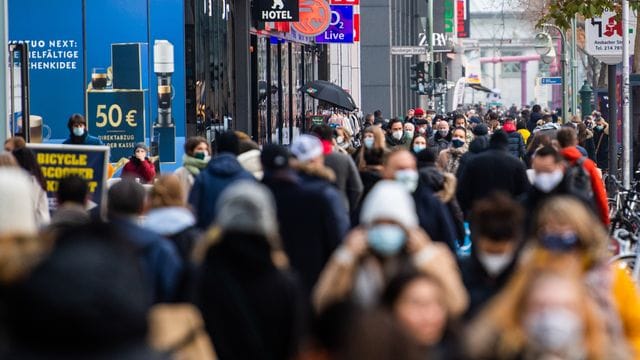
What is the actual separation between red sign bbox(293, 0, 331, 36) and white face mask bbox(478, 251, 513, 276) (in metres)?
29.0

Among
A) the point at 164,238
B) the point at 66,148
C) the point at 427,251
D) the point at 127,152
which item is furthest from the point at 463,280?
the point at 127,152

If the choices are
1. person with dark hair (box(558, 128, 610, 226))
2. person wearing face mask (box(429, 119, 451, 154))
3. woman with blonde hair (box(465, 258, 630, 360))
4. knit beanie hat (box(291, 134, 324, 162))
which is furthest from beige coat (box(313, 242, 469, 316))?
person wearing face mask (box(429, 119, 451, 154))

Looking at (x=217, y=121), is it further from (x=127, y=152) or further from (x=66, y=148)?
(x=66, y=148)

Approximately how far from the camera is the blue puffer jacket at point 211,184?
39.4 ft

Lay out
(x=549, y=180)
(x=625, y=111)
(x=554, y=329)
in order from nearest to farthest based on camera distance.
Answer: (x=554, y=329)
(x=549, y=180)
(x=625, y=111)

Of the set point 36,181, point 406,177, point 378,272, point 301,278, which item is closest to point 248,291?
point 378,272

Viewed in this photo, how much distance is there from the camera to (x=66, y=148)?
13844mm

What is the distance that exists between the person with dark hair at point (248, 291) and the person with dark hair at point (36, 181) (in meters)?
5.84

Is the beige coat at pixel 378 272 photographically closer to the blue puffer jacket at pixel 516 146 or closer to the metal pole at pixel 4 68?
the metal pole at pixel 4 68

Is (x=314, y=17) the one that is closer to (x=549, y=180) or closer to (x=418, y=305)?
(x=549, y=180)

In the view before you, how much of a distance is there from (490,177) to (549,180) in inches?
107

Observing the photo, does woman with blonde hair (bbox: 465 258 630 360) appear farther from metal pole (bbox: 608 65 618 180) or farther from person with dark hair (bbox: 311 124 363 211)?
metal pole (bbox: 608 65 618 180)

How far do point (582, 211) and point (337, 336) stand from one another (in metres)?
1.73

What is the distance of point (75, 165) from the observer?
13.8 metres
